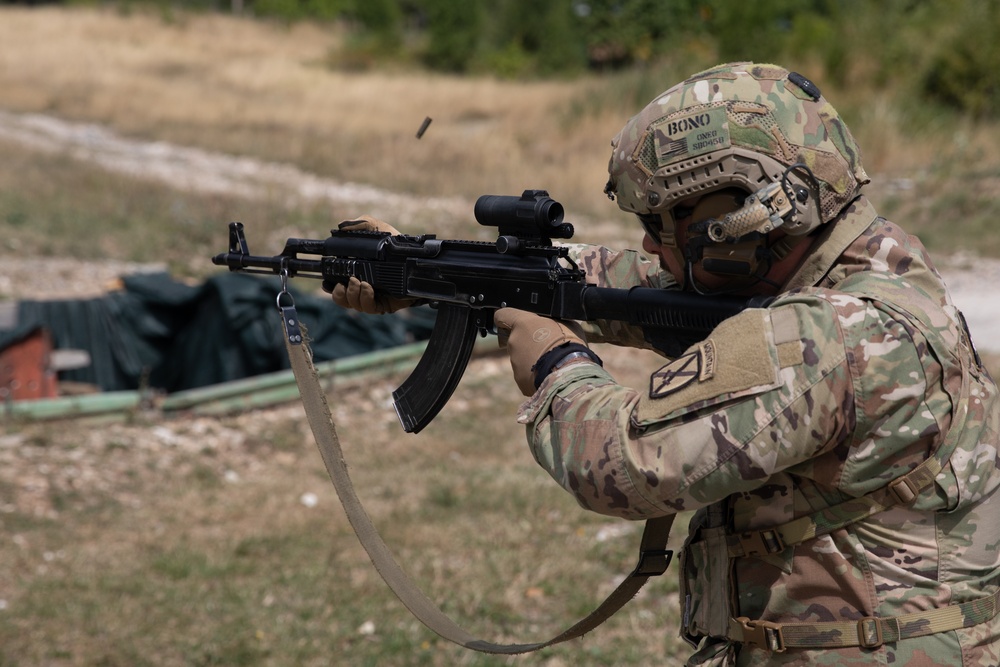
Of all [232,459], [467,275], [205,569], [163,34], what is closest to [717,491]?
[467,275]

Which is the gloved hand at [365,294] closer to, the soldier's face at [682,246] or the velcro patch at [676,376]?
the soldier's face at [682,246]

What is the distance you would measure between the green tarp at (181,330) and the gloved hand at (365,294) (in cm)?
384

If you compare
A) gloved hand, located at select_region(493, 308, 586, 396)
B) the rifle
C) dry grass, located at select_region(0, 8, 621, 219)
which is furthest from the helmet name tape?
dry grass, located at select_region(0, 8, 621, 219)

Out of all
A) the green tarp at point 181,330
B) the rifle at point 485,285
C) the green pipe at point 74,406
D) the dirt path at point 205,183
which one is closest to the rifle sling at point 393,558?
the rifle at point 485,285

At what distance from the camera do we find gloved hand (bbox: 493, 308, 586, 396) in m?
2.33

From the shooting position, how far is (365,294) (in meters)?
3.42

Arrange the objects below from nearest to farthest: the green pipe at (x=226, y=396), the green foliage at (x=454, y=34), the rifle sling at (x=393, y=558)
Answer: the rifle sling at (x=393, y=558), the green pipe at (x=226, y=396), the green foliage at (x=454, y=34)

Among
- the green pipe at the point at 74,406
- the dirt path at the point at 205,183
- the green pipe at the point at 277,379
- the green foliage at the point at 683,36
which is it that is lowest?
the green pipe at the point at 74,406

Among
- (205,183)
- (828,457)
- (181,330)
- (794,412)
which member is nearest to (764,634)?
(828,457)

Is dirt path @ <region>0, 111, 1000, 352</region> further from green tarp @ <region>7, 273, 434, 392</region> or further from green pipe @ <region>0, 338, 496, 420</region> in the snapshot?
green pipe @ <region>0, 338, 496, 420</region>

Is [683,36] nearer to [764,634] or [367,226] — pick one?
[367,226]

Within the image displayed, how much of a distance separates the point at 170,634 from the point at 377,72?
35.6 meters

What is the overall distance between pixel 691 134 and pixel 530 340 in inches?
23.8

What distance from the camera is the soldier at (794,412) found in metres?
1.92
